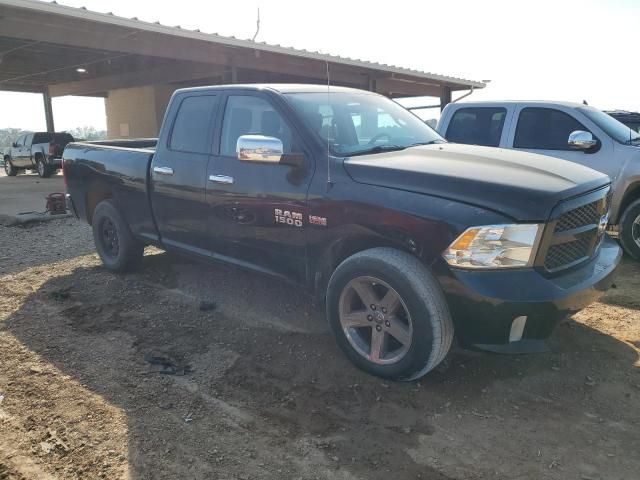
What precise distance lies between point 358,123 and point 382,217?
1234 mm

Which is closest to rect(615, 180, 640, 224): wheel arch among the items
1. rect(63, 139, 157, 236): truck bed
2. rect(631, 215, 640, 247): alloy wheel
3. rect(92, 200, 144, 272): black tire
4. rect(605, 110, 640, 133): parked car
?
rect(631, 215, 640, 247): alloy wheel

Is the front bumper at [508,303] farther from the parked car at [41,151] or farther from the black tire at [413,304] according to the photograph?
the parked car at [41,151]

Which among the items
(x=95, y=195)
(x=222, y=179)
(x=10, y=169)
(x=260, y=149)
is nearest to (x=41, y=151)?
(x=10, y=169)

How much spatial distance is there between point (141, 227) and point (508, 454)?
4.01 m

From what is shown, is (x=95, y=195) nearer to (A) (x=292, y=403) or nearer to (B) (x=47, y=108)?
(A) (x=292, y=403)

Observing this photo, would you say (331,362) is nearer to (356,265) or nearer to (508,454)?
(356,265)

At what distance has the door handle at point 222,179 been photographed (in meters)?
4.15

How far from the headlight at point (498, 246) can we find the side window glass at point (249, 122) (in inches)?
62.4

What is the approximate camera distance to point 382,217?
322cm

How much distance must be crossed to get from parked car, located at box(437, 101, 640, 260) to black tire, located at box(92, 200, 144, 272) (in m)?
4.29

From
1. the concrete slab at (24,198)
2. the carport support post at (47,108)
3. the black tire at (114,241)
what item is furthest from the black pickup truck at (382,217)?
the carport support post at (47,108)

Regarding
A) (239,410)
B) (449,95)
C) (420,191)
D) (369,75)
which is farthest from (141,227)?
(449,95)

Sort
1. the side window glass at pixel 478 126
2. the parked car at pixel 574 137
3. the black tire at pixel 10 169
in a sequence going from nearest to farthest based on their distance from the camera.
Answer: the parked car at pixel 574 137
the side window glass at pixel 478 126
the black tire at pixel 10 169

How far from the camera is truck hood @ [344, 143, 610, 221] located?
9.52ft
